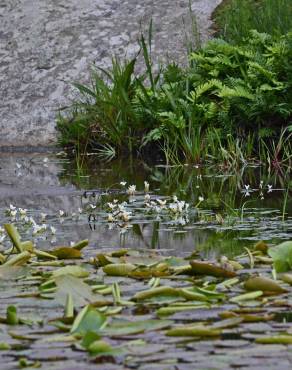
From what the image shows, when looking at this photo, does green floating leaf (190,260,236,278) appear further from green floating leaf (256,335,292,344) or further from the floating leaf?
green floating leaf (256,335,292,344)

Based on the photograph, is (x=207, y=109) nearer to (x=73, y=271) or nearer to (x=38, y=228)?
(x=38, y=228)

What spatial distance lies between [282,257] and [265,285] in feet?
1.45

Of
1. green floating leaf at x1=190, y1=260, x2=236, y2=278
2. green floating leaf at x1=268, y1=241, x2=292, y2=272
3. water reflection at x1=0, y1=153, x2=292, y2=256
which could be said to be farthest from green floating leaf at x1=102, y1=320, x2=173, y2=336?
water reflection at x1=0, y1=153, x2=292, y2=256

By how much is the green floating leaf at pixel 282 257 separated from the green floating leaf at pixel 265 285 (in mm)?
377

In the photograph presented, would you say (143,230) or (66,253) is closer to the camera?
(66,253)

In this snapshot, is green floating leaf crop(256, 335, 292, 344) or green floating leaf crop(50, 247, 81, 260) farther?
green floating leaf crop(50, 247, 81, 260)

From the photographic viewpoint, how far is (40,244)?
5207mm

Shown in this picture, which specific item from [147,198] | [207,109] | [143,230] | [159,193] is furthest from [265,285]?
[207,109]

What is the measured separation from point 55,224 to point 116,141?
171 inches

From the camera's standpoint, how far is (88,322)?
3.31m

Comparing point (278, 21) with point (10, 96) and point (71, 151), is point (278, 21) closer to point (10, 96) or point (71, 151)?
point (71, 151)

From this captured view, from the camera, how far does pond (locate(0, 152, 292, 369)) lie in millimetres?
3068

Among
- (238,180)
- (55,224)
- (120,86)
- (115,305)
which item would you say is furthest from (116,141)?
(115,305)

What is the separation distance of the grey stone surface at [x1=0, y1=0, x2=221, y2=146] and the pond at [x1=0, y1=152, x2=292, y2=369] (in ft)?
2.06
